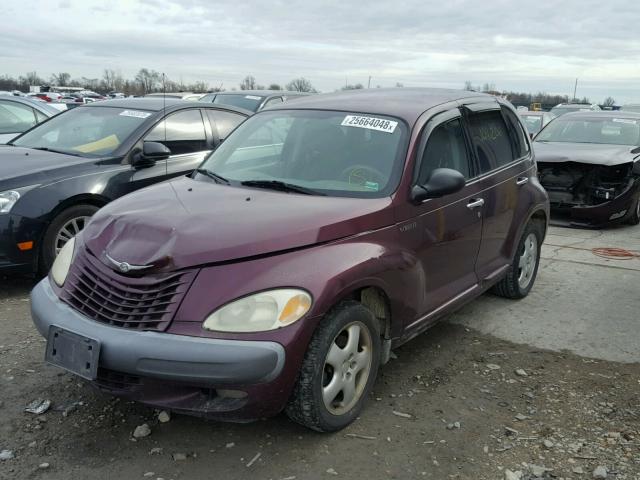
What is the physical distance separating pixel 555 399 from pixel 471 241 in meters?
1.17

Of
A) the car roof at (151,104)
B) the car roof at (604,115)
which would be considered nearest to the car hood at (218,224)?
the car roof at (151,104)

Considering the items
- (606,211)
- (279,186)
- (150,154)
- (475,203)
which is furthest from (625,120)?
(279,186)

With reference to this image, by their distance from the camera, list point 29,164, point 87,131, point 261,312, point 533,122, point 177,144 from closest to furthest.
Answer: point 261,312 → point 29,164 → point 87,131 → point 177,144 → point 533,122

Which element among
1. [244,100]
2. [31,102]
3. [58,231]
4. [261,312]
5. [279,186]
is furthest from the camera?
[244,100]

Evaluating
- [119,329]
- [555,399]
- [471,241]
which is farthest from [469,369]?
[119,329]

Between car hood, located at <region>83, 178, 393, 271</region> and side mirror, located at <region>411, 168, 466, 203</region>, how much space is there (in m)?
0.24

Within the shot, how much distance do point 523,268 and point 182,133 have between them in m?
3.69

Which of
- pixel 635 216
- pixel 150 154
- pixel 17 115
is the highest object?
pixel 17 115

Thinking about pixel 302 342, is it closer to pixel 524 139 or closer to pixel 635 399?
pixel 635 399

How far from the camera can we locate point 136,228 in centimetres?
300

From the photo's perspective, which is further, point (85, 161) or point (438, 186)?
point (85, 161)

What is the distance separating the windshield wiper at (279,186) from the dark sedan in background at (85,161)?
6.53 ft

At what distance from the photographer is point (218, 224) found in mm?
2973

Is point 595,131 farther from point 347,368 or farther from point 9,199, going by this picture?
point 9,199
